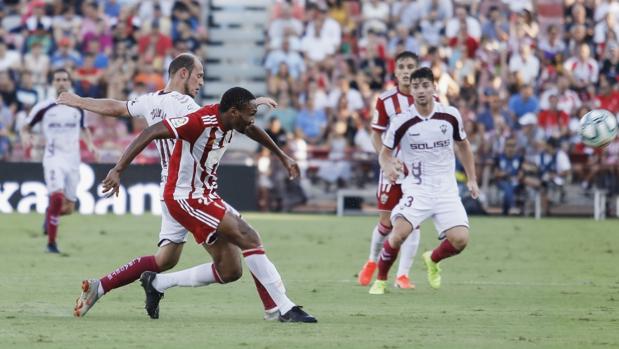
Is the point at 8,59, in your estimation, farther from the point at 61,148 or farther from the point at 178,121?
the point at 178,121

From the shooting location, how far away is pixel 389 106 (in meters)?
15.0

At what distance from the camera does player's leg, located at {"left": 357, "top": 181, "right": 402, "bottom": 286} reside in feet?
49.1

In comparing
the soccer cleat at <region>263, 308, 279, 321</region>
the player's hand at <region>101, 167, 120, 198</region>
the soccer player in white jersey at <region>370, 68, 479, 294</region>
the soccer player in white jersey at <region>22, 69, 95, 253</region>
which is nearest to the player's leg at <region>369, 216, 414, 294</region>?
the soccer player in white jersey at <region>370, 68, 479, 294</region>

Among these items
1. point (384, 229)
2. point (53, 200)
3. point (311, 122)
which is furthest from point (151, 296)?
point (311, 122)

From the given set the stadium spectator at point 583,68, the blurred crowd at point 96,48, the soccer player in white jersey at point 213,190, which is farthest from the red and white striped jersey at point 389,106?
the stadium spectator at point 583,68

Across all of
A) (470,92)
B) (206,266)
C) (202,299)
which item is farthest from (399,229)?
(470,92)

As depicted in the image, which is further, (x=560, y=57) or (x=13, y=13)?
(x=13, y=13)

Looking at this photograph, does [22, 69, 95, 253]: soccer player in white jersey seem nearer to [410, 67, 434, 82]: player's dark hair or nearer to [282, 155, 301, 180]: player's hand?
[410, 67, 434, 82]: player's dark hair

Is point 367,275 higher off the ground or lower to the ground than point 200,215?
lower

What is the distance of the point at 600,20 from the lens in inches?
1247

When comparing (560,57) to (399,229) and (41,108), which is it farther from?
(399,229)

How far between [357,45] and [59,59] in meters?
6.71

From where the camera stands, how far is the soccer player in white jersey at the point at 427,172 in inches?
547

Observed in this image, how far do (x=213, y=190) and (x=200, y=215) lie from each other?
35 cm
